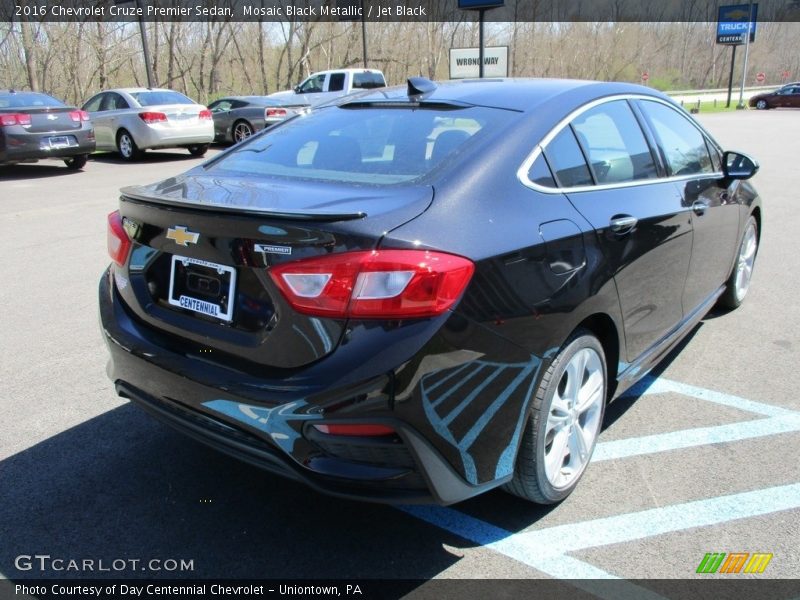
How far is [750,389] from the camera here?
3.90 m

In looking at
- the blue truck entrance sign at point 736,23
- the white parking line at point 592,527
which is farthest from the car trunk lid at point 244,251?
the blue truck entrance sign at point 736,23

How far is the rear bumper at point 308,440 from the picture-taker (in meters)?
2.11

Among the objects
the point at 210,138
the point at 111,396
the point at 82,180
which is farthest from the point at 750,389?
the point at 210,138

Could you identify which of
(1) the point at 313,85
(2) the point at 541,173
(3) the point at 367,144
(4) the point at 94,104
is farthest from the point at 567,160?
(1) the point at 313,85

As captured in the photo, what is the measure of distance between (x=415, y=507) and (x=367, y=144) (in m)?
1.59

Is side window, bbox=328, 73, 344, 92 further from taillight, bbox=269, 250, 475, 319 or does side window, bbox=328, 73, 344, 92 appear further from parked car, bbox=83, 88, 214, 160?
taillight, bbox=269, 250, 475, 319

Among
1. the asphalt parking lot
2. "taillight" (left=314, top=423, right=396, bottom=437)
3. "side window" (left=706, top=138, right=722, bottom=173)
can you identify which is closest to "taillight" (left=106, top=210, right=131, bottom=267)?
the asphalt parking lot

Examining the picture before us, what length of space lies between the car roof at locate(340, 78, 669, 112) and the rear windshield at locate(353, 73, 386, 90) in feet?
56.5

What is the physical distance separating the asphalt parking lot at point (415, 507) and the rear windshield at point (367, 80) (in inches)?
667

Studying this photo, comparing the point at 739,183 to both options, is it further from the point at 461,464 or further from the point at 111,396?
the point at 111,396

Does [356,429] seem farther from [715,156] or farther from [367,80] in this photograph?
[367,80]

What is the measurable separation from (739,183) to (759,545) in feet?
9.44

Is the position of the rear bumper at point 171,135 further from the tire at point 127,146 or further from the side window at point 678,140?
the side window at point 678,140

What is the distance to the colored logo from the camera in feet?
8.05
